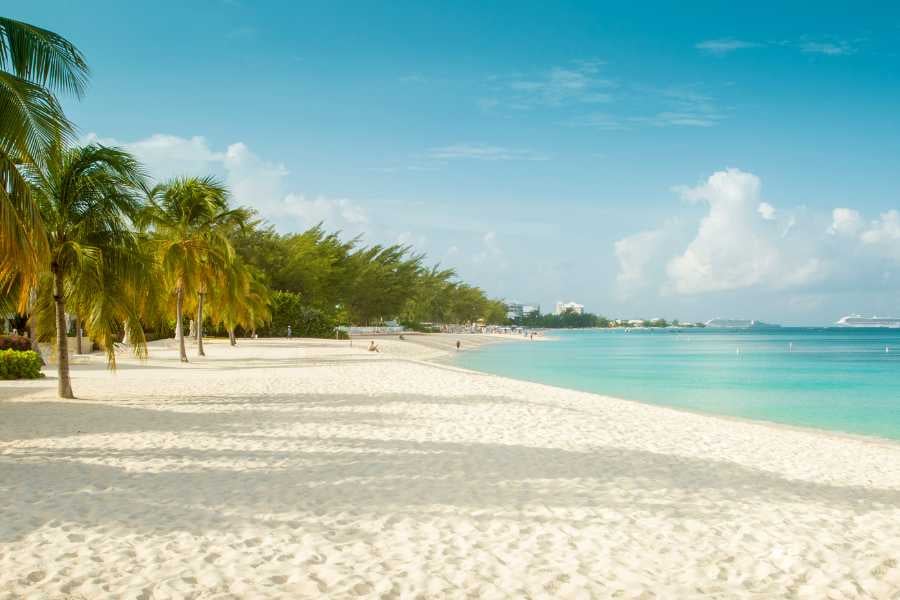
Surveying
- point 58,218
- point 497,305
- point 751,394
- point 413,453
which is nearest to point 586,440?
point 413,453

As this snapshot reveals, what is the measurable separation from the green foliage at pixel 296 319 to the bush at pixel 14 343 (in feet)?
85.5

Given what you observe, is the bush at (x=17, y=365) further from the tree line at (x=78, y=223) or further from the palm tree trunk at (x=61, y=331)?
the palm tree trunk at (x=61, y=331)

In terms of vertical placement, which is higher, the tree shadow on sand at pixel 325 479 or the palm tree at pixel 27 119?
the palm tree at pixel 27 119

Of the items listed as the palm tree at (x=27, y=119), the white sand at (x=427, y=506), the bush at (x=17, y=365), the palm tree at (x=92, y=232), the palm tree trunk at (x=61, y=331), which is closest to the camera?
the white sand at (x=427, y=506)

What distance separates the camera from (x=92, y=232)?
41.5 ft

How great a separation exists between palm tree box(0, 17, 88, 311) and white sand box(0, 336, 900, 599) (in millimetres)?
2451

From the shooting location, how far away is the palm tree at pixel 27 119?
850 centimetres

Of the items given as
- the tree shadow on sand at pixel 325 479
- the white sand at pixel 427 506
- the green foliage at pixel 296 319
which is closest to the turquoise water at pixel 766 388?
the white sand at pixel 427 506

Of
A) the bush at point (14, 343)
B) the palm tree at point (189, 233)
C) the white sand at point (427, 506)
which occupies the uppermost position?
the palm tree at point (189, 233)

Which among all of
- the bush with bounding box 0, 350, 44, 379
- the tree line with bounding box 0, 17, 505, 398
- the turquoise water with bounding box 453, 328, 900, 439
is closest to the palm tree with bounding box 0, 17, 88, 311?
the tree line with bounding box 0, 17, 505, 398

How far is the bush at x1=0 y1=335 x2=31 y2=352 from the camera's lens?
21.3 m

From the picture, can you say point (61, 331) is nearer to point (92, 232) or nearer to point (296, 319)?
point (92, 232)

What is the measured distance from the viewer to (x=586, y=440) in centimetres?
Answer: 1032

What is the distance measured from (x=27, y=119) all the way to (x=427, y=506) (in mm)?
6889
